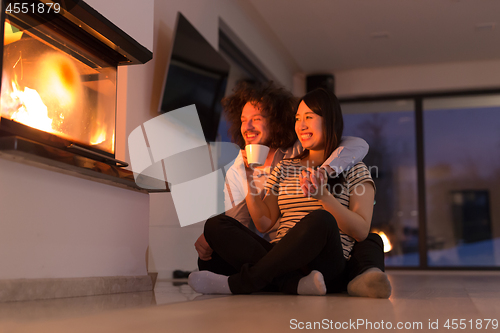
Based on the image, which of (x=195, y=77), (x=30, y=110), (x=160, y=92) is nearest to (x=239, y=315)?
(x=30, y=110)

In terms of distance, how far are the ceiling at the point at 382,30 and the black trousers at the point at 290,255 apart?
9.01 feet

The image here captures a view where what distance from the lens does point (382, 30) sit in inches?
172

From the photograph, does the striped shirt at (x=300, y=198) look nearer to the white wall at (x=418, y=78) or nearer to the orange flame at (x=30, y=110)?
the orange flame at (x=30, y=110)

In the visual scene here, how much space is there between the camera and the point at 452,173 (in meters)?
5.27

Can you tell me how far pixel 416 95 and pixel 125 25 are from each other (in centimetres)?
442

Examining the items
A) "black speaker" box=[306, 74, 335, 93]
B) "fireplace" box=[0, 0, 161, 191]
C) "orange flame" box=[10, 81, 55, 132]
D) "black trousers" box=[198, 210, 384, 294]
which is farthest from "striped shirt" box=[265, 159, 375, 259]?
"black speaker" box=[306, 74, 335, 93]

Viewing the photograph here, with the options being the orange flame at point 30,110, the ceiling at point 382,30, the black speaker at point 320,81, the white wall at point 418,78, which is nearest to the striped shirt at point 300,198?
the orange flame at point 30,110

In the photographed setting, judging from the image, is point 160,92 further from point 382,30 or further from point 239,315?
point 382,30

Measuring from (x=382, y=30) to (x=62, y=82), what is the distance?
11.4ft

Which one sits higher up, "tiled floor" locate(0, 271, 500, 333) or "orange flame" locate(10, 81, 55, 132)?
"orange flame" locate(10, 81, 55, 132)

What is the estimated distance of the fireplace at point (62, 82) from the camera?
132 centimetres

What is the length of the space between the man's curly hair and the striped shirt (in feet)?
1.03

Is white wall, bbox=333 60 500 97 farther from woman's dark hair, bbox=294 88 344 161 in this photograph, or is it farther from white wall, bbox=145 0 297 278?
woman's dark hair, bbox=294 88 344 161

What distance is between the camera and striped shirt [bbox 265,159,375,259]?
1.66 m
